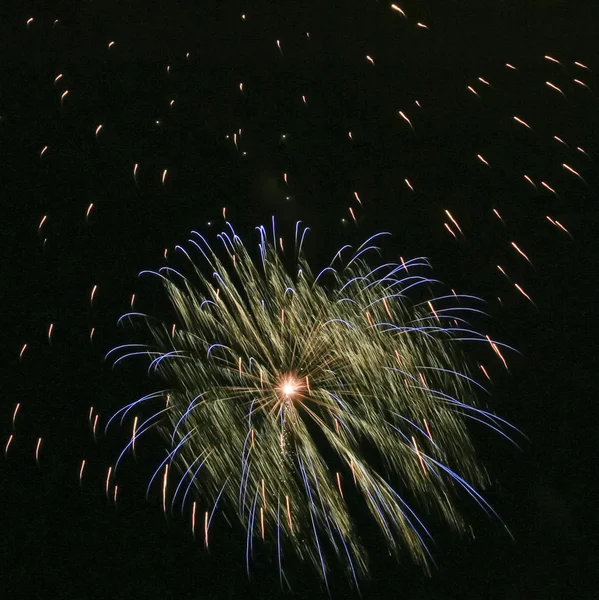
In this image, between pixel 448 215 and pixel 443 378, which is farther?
pixel 448 215

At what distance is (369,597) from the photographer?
351 cm

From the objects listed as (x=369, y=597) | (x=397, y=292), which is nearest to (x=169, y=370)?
(x=397, y=292)

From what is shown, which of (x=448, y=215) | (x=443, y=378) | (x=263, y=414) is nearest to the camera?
(x=263, y=414)

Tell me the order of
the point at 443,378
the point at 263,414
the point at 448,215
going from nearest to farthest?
the point at 263,414, the point at 443,378, the point at 448,215

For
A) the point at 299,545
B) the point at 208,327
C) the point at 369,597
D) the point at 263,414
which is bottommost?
the point at 369,597

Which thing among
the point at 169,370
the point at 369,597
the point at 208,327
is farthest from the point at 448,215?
the point at 369,597

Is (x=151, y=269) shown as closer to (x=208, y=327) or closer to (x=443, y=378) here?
(x=208, y=327)

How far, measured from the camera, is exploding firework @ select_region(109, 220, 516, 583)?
11.0 feet

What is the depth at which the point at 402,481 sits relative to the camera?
3523mm

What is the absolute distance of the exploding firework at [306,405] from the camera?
3348 mm

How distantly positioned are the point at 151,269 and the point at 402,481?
196 cm

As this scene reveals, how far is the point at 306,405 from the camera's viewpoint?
11.1 feet

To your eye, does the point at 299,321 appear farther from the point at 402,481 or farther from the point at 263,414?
the point at 402,481

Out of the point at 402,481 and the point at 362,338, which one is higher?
the point at 362,338
